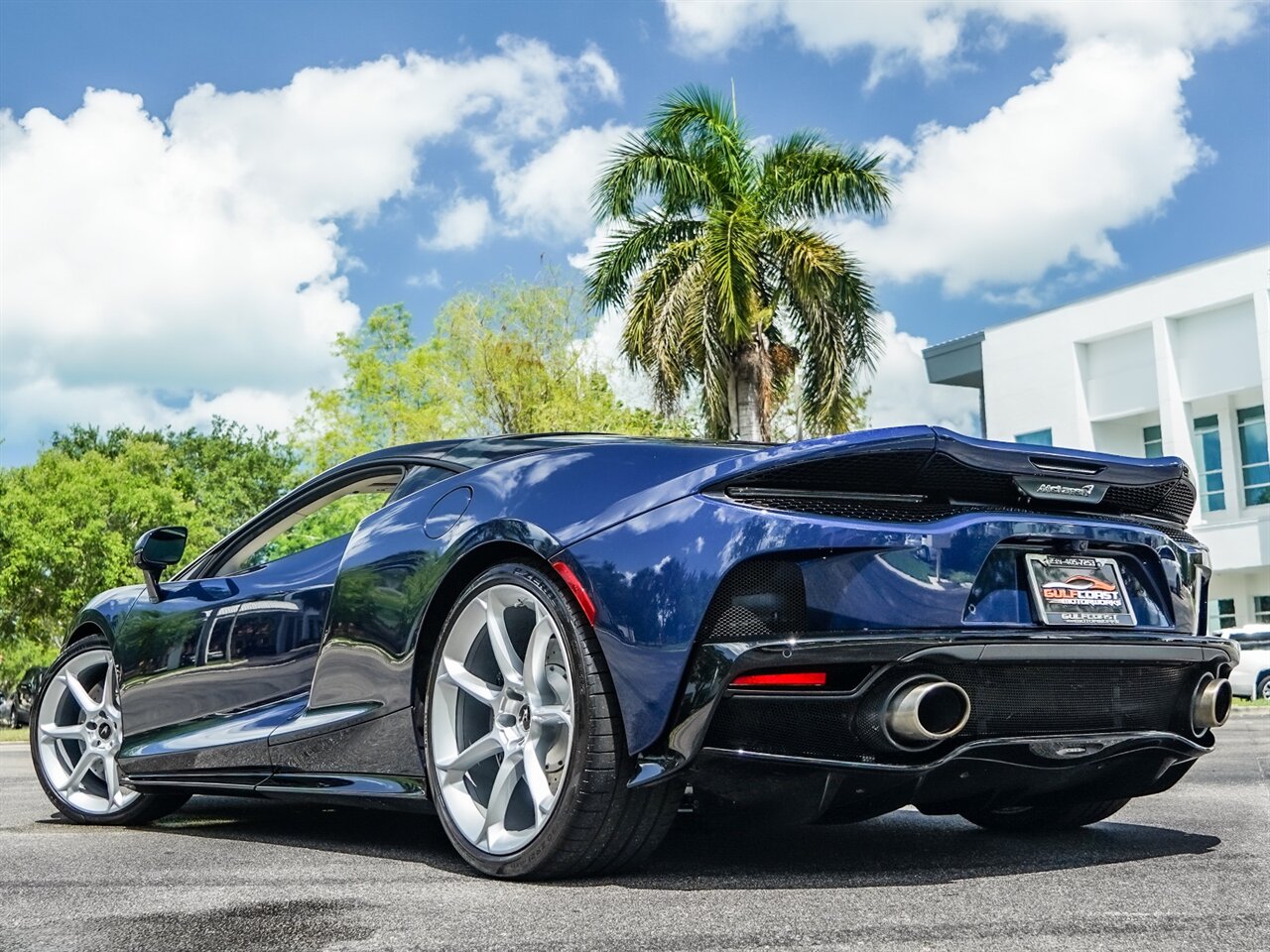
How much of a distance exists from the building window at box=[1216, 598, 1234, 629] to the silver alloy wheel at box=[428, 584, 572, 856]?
126 feet

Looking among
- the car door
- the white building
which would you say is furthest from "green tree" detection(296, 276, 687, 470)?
the car door

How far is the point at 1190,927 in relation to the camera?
2.74 m

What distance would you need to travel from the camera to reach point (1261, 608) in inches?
1497

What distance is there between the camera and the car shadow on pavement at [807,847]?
3457mm

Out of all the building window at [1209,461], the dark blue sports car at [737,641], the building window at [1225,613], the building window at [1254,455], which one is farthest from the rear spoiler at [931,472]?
the building window at [1209,461]

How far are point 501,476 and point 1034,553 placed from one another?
54.2 inches

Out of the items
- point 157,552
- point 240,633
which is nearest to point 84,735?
point 157,552

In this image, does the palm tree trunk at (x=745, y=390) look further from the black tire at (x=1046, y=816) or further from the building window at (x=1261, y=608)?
the building window at (x=1261, y=608)

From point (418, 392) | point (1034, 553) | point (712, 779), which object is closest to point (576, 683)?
point (712, 779)

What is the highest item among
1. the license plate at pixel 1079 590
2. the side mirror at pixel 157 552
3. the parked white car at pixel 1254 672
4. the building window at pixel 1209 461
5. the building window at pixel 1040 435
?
the building window at pixel 1040 435

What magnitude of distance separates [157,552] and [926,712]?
3075mm

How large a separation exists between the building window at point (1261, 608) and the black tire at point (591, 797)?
125 ft

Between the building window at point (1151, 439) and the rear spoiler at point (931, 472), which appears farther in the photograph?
the building window at point (1151, 439)

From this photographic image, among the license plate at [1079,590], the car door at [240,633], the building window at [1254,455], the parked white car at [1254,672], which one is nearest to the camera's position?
the license plate at [1079,590]
